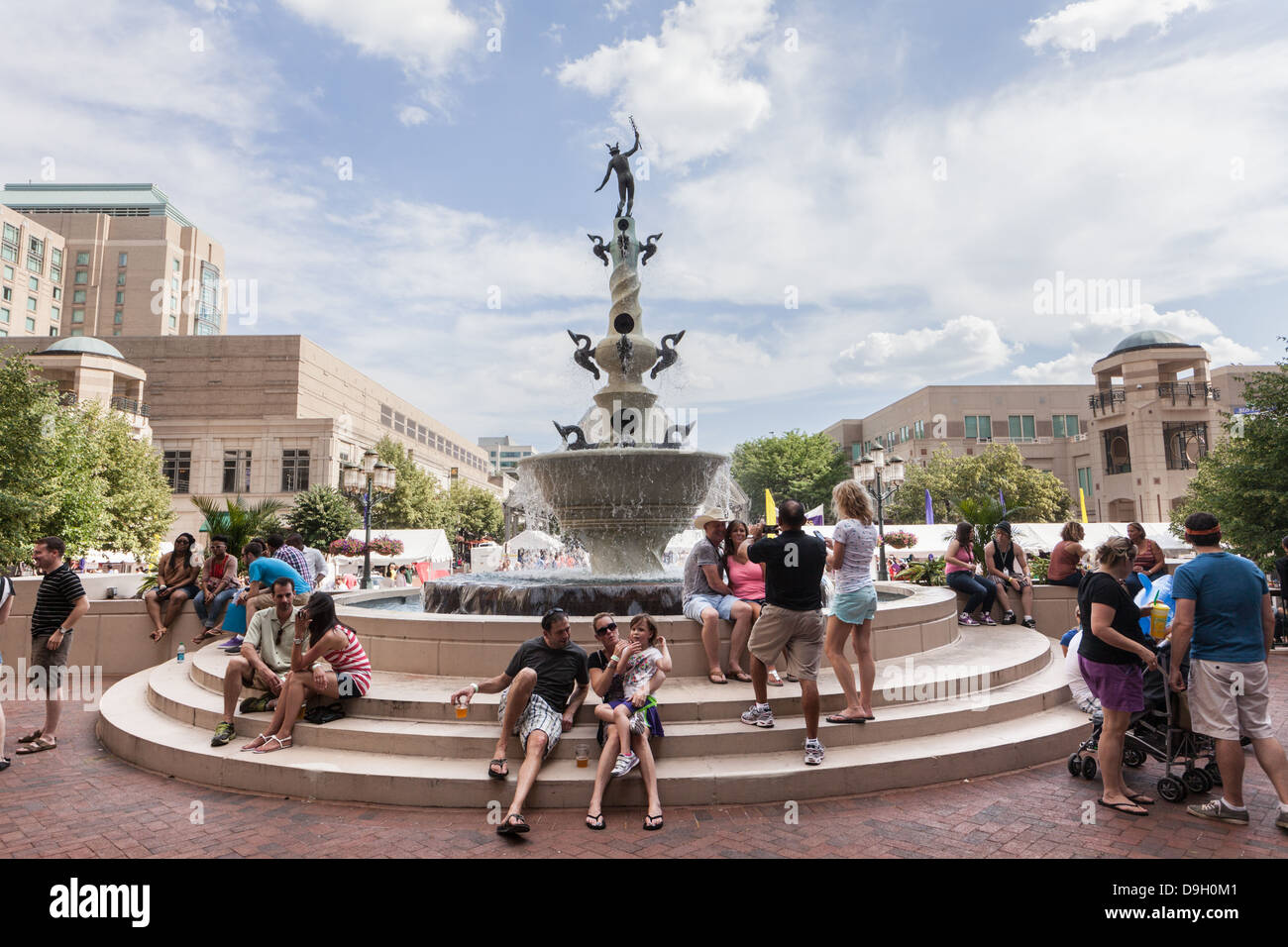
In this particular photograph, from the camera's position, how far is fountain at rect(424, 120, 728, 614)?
26.3 ft

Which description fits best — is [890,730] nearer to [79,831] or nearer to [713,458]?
[713,458]

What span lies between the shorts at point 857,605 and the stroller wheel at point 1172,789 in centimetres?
218

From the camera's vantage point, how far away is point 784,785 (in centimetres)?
482

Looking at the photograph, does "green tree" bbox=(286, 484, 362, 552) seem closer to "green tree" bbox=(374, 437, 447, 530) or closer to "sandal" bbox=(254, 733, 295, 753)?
"green tree" bbox=(374, 437, 447, 530)

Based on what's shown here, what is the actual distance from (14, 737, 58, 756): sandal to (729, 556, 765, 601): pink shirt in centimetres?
637

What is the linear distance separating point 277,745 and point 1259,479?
23.0 metres

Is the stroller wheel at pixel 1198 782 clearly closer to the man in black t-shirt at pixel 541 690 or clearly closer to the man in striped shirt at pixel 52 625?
the man in black t-shirt at pixel 541 690

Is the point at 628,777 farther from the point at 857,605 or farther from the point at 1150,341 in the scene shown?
the point at 1150,341

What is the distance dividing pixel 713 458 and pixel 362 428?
68.5 metres

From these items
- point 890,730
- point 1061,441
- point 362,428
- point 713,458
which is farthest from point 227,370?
point 1061,441

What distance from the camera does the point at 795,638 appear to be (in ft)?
17.2

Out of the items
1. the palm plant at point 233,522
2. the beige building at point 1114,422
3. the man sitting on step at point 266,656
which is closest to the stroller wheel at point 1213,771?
the man sitting on step at point 266,656

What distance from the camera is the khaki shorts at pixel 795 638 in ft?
17.0

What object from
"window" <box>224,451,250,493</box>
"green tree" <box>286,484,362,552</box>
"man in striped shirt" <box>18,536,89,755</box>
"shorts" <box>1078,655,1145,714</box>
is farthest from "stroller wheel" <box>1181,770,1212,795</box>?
"window" <box>224,451,250,493</box>
